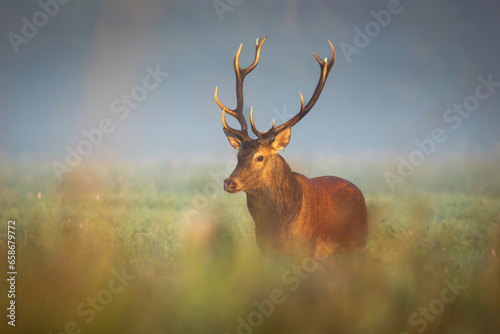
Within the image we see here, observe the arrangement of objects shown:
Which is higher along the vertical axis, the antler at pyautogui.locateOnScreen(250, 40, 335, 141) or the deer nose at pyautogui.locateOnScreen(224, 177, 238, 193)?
the antler at pyautogui.locateOnScreen(250, 40, 335, 141)

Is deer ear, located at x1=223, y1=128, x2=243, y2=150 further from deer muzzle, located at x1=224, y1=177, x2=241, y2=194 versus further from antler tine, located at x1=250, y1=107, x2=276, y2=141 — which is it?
deer muzzle, located at x1=224, y1=177, x2=241, y2=194

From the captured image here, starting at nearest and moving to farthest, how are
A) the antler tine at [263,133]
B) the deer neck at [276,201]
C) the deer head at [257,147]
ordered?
the deer head at [257,147], the deer neck at [276,201], the antler tine at [263,133]

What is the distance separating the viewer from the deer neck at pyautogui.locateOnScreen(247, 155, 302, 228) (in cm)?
373

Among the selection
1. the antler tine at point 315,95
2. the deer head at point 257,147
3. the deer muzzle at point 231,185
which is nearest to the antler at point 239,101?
the deer head at point 257,147

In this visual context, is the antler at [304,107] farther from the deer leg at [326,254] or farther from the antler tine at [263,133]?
the deer leg at [326,254]

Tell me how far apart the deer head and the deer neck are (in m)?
0.02

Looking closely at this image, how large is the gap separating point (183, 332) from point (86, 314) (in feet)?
1.75

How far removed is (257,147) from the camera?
3.73 m

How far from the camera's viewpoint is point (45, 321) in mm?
2314

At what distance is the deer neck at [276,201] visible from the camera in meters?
3.73

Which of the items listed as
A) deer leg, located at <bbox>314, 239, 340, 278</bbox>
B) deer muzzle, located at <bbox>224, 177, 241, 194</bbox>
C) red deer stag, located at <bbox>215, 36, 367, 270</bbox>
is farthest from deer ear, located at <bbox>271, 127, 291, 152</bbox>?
deer leg, located at <bbox>314, 239, 340, 278</bbox>

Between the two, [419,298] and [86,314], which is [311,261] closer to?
[419,298]

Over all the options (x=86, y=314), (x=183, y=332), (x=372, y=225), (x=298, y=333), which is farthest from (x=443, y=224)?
(x=86, y=314)

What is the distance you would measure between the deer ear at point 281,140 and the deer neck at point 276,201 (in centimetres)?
13
